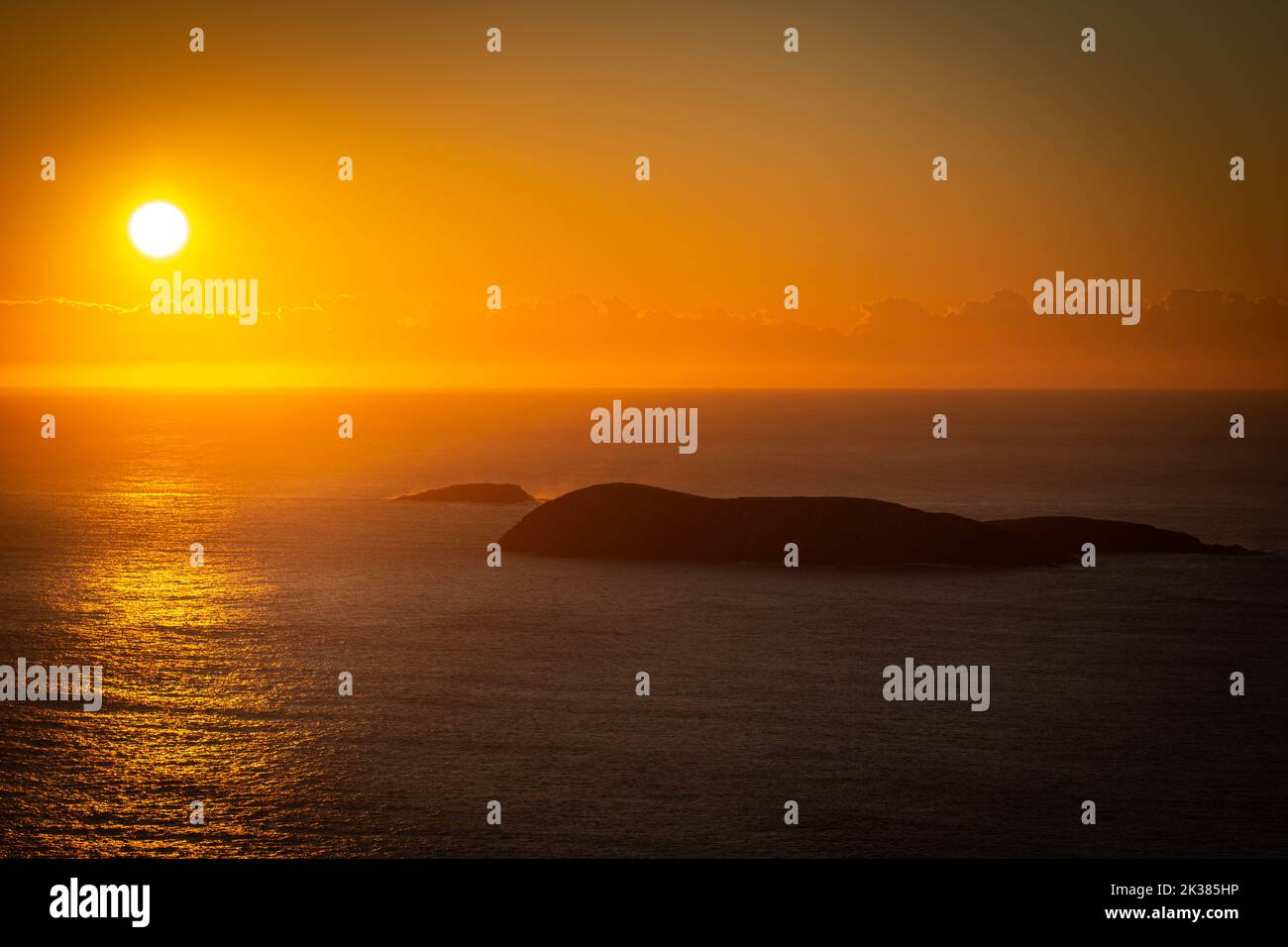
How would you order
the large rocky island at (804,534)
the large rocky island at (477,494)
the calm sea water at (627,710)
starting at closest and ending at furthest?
the calm sea water at (627,710), the large rocky island at (804,534), the large rocky island at (477,494)

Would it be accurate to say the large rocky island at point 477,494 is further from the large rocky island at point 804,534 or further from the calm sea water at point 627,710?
the large rocky island at point 804,534

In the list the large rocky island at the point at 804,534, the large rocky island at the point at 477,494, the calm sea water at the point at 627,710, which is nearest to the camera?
the calm sea water at the point at 627,710

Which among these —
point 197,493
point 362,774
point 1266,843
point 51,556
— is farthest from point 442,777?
point 197,493

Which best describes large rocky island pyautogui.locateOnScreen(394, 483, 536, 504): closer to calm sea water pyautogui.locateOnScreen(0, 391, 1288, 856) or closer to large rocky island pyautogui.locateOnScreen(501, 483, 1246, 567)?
calm sea water pyautogui.locateOnScreen(0, 391, 1288, 856)

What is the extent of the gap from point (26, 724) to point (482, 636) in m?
24.3

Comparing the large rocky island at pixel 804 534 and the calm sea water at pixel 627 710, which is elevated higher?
the large rocky island at pixel 804 534

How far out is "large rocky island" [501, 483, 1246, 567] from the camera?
91500 mm

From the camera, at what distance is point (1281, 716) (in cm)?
5169

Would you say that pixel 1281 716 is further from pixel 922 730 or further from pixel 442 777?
pixel 442 777

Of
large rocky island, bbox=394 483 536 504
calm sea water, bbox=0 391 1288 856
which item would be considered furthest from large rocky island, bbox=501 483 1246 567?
large rocky island, bbox=394 483 536 504

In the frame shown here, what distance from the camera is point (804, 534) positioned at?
92.8 metres

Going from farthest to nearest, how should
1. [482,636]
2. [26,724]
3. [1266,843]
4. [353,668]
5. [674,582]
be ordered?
[674,582] < [482,636] < [353,668] < [26,724] < [1266,843]

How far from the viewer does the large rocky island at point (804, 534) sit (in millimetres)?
91500

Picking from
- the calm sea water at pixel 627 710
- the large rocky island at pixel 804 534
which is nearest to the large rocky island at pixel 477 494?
the calm sea water at pixel 627 710
